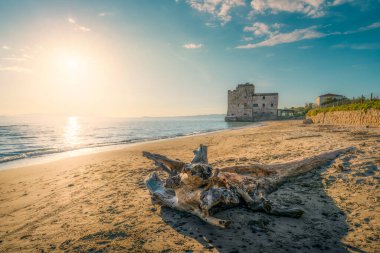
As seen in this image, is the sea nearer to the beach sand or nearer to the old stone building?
the beach sand

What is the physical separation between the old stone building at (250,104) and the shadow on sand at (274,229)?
202ft

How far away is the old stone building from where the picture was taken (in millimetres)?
60938

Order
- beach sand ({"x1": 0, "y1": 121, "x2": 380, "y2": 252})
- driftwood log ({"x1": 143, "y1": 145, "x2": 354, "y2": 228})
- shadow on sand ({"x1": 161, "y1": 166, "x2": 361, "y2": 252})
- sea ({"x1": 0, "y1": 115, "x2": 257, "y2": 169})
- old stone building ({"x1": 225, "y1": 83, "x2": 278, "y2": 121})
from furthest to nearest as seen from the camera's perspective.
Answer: old stone building ({"x1": 225, "y1": 83, "x2": 278, "y2": 121}), sea ({"x1": 0, "y1": 115, "x2": 257, "y2": 169}), driftwood log ({"x1": 143, "y1": 145, "x2": 354, "y2": 228}), beach sand ({"x1": 0, "y1": 121, "x2": 380, "y2": 252}), shadow on sand ({"x1": 161, "y1": 166, "x2": 361, "y2": 252})

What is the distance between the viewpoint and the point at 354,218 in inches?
119

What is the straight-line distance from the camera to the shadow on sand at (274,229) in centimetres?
249

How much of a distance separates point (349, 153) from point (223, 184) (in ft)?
15.8

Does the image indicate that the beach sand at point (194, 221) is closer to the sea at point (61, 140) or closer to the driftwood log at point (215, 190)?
the driftwood log at point (215, 190)

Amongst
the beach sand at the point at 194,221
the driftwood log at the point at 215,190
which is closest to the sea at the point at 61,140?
the beach sand at the point at 194,221

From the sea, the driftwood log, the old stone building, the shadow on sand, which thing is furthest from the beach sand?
the old stone building

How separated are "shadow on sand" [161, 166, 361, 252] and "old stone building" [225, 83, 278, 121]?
61497 millimetres

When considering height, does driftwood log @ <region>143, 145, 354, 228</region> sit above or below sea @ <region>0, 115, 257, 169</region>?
above

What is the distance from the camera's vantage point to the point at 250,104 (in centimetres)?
6294

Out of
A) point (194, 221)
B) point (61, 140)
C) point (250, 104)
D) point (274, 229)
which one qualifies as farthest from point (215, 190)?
point (250, 104)

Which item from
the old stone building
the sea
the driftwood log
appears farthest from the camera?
the old stone building
